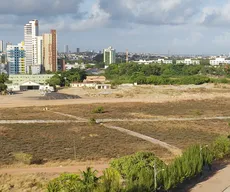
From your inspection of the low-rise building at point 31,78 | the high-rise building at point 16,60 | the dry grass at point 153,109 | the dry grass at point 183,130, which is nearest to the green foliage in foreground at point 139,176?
the dry grass at point 183,130

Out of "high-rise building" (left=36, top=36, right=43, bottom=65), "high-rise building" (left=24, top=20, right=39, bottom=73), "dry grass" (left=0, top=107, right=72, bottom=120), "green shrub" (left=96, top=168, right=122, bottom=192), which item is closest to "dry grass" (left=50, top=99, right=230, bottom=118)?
"dry grass" (left=0, top=107, right=72, bottom=120)

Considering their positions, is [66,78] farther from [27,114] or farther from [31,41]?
[31,41]

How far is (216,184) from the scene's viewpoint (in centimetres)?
1855

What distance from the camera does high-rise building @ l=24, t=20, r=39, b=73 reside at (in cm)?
14575

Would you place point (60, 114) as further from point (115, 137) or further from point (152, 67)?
point (152, 67)

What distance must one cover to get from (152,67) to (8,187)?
10107 centimetres

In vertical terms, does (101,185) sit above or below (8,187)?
above

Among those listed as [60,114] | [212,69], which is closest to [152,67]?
[212,69]

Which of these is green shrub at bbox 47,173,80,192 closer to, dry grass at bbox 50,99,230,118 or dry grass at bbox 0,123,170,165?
dry grass at bbox 0,123,170,165

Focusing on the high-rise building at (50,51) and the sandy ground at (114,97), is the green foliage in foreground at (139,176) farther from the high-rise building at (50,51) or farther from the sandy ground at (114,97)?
the high-rise building at (50,51)

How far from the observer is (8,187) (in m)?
17.9

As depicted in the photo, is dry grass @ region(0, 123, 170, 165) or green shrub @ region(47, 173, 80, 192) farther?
dry grass @ region(0, 123, 170, 165)

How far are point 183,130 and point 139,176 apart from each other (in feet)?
59.5

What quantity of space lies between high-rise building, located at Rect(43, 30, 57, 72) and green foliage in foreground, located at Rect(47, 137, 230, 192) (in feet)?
391
